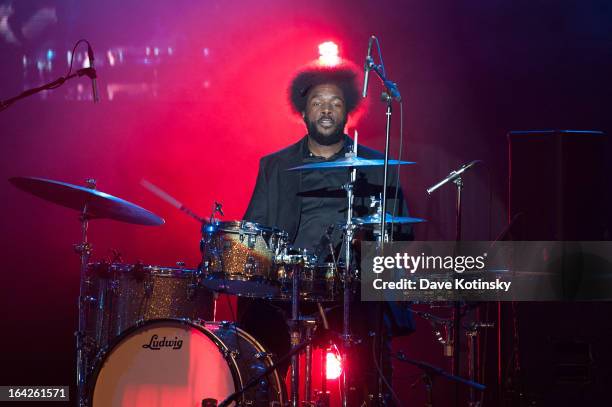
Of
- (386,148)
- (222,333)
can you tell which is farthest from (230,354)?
(386,148)

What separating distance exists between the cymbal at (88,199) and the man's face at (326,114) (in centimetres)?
122

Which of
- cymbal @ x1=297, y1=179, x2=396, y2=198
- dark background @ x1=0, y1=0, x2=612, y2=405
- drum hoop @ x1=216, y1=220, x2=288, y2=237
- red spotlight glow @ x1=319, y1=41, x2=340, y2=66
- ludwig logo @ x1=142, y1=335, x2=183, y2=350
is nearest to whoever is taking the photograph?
drum hoop @ x1=216, y1=220, x2=288, y2=237

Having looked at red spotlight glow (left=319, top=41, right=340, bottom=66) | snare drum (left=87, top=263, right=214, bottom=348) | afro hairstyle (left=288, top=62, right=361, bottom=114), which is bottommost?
snare drum (left=87, top=263, right=214, bottom=348)

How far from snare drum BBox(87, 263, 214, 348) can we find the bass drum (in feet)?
1.12

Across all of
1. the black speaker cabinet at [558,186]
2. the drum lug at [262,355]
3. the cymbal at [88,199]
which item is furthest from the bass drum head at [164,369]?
the black speaker cabinet at [558,186]

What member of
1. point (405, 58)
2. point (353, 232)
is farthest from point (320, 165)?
point (405, 58)

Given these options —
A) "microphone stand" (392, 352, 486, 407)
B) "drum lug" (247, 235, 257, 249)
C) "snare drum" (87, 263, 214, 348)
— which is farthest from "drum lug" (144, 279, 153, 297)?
"microphone stand" (392, 352, 486, 407)

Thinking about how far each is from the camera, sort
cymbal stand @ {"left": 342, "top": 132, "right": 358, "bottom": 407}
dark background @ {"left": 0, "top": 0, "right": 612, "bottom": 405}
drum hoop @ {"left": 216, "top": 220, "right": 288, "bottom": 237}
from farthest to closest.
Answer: dark background @ {"left": 0, "top": 0, "right": 612, "bottom": 405} < drum hoop @ {"left": 216, "top": 220, "right": 288, "bottom": 237} < cymbal stand @ {"left": 342, "top": 132, "right": 358, "bottom": 407}

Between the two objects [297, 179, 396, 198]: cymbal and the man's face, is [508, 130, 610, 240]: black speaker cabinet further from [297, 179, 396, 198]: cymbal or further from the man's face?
the man's face

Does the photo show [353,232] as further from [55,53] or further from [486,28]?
[55,53]

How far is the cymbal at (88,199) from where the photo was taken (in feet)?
13.8

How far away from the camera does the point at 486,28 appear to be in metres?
5.65

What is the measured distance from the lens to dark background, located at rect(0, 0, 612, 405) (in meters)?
5.61

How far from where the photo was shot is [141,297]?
453 centimetres
